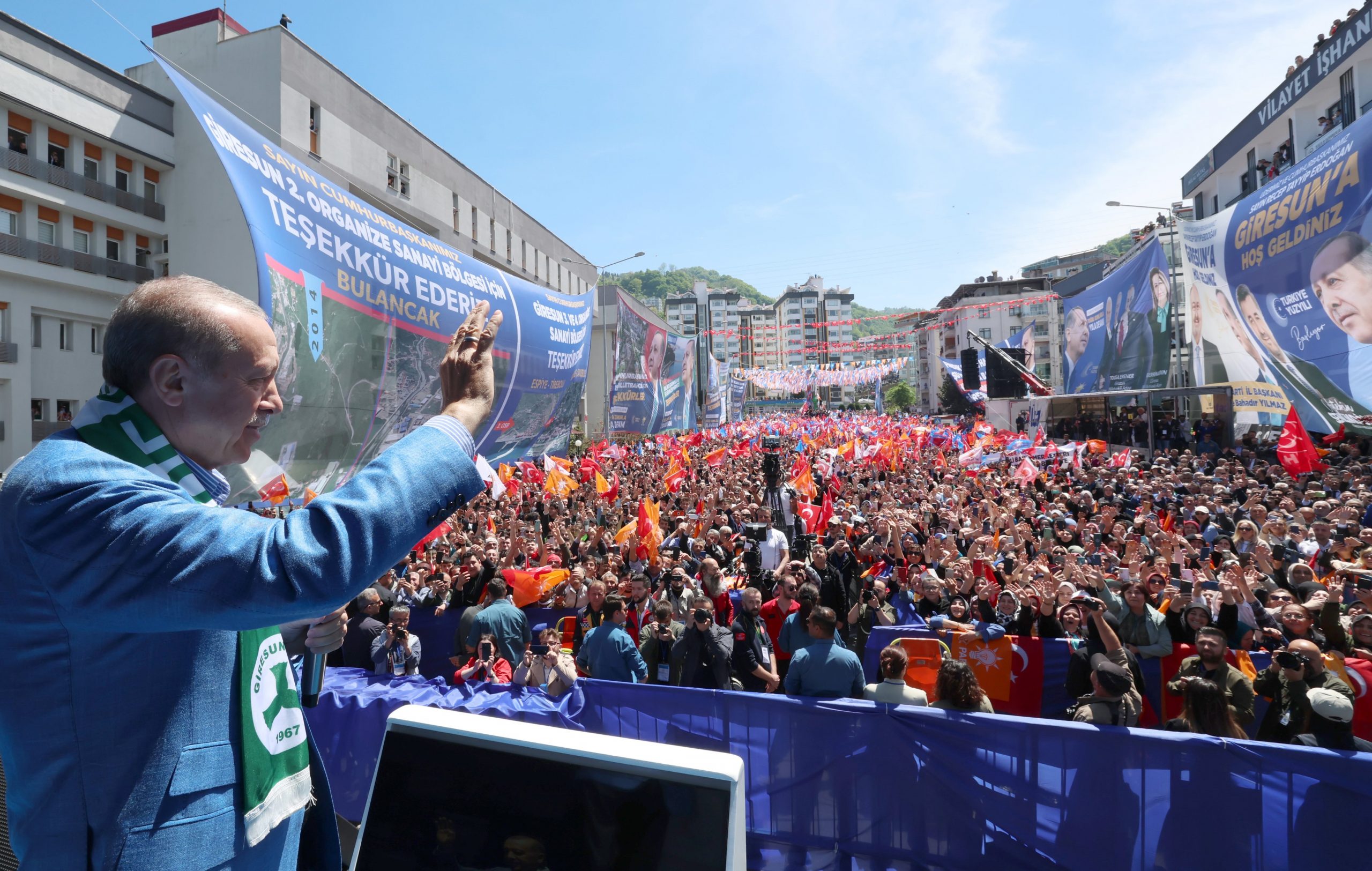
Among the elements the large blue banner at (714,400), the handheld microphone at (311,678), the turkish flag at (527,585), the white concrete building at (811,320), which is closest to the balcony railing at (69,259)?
the turkish flag at (527,585)

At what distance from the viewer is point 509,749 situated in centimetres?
152

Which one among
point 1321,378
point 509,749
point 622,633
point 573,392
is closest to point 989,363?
point 1321,378

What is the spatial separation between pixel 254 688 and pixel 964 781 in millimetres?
4379

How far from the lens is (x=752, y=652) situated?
6.37m

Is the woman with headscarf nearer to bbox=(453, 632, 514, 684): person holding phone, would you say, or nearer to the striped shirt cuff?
bbox=(453, 632, 514, 684): person holding phone

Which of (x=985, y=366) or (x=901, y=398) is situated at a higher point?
(x=901, y=398)

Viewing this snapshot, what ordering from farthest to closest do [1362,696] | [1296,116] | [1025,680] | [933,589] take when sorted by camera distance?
[1296,116] → [933,589] → [1025,680] → [1362,696]

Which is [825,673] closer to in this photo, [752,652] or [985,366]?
[752,652]

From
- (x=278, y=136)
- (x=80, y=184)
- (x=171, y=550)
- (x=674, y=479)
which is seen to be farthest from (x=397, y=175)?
(x=171, y=550)

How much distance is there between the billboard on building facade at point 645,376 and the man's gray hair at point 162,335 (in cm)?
1764

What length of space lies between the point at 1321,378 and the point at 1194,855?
1300cm

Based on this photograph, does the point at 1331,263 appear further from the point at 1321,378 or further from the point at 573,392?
the point at 573,392

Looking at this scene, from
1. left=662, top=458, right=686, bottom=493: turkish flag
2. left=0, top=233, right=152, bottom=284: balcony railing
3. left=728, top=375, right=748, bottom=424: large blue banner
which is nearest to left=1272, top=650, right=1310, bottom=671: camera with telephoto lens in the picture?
left=662, top=458, right=686, bottom=493: turkish flag

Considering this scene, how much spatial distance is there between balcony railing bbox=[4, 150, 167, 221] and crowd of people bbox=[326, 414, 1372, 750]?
1705 cm
